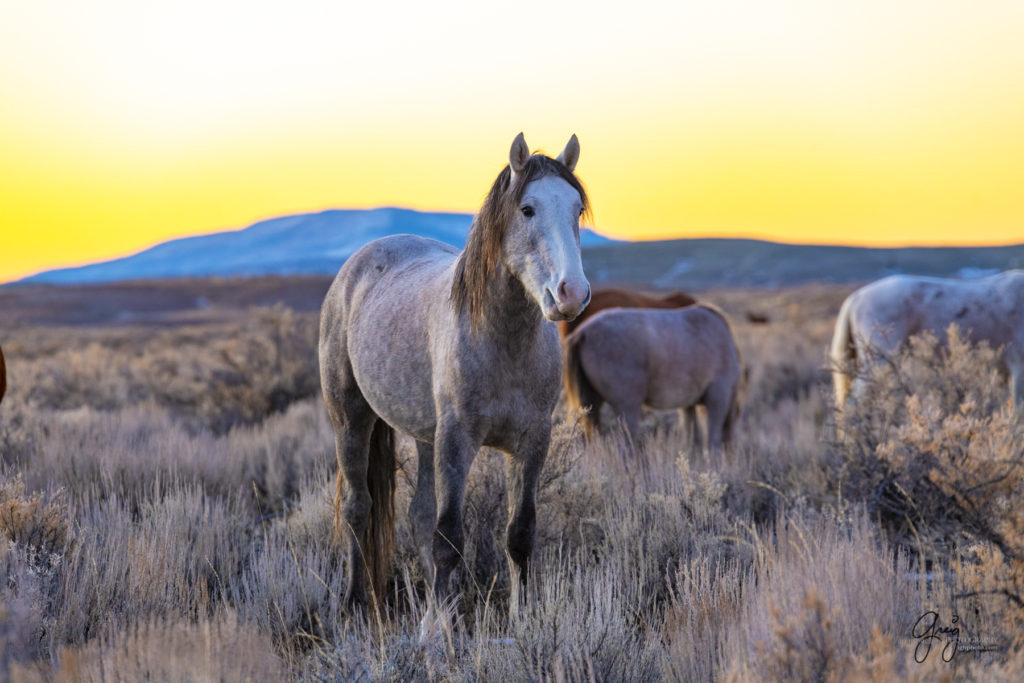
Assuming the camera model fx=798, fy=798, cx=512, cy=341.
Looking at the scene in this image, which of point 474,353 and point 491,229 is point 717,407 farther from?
point 491,229

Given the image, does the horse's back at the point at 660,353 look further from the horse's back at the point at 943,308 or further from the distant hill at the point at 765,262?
→ the distant hill at the point at 765,262

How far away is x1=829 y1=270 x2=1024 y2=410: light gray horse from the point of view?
8531 mm

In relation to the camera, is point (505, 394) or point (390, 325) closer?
point (505, 394)

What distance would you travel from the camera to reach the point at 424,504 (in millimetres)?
4418

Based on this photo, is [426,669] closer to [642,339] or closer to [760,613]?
[760,613]

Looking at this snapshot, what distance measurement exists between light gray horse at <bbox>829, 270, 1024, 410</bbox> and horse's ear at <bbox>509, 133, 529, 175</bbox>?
6.10 meters

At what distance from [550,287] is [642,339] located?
4595 millimetres

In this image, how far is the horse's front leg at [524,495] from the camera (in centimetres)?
361

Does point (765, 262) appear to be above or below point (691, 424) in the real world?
above

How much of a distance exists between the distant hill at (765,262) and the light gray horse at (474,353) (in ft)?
345

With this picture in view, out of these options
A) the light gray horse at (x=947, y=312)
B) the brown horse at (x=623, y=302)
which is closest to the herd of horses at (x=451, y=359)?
the light gray horse at (x=947, y=312)

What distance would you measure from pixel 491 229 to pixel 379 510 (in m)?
1.95

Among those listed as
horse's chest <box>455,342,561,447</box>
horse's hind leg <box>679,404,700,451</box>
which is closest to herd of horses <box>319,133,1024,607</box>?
horse's chest <box>455,342,561,447</box>

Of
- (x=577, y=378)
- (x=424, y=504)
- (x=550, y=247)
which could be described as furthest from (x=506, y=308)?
(x=577, y=378)
